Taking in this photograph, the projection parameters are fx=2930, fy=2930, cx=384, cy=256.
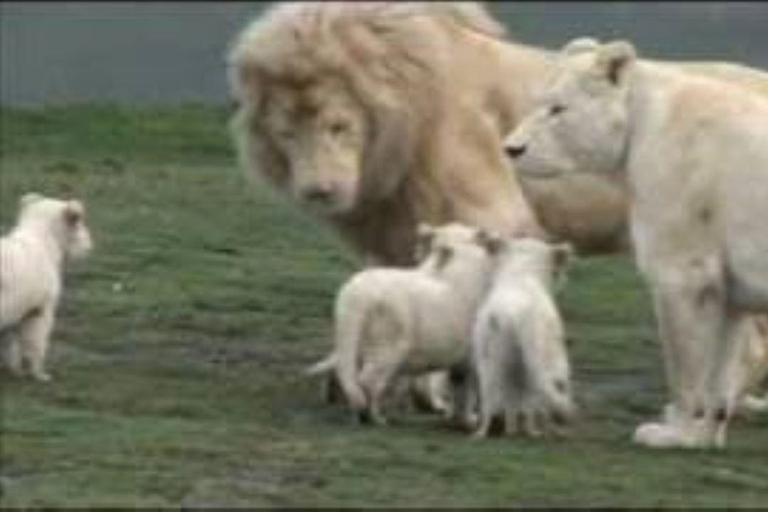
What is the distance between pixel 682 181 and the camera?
10.1 m

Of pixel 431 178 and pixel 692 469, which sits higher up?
pixel 431 178

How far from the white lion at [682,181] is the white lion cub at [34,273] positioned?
186 centimetres

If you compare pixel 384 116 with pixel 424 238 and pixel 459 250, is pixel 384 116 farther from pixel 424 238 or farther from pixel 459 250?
pixel 459 250

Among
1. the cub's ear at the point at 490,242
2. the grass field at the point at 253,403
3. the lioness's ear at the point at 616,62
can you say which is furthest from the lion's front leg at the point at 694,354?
the lioness's ear at the point at 616,62

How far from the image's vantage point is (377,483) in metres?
8.95

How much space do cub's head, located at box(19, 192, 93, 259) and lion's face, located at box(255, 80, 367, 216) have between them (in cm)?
85

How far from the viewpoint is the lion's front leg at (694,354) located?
1006cm

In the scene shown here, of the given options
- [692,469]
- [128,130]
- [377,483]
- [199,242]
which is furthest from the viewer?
[128,130]

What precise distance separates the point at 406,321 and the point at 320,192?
975 mm

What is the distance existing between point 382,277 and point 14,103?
53.9 feet

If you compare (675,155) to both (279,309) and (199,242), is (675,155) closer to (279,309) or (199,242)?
(279,309)

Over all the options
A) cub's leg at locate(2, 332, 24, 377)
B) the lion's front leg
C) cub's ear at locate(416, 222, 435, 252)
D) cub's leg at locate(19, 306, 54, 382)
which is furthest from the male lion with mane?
the lion's front leg

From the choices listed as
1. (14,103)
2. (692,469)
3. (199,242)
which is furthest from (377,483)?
(14,103)

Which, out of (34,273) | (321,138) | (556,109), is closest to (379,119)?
(321,138)
